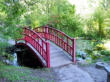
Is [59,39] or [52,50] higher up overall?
[59,39]

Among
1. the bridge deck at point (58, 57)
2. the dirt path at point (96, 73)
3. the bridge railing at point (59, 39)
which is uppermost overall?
the bridge railing at point (59, 39)

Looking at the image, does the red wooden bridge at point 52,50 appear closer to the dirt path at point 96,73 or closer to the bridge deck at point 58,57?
the bridge deck at point 58,57

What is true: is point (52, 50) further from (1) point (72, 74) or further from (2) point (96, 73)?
(2) point (96, 73)

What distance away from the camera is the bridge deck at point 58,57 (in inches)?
187

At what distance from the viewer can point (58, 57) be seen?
519cm

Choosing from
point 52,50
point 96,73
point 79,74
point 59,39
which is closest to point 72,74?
point 79,74

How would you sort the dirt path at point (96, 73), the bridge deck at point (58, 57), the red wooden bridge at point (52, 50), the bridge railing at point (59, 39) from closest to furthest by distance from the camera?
the dirt path at point (96, 73), the red wooden bridge at point (52, 50), the bridge deck at point (58, 57), the bridge railing at point (59, 39)

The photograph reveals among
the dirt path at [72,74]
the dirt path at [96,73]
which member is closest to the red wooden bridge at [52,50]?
the dirt path at [72,74]

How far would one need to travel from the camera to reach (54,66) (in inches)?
179

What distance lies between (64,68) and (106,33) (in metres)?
5.90

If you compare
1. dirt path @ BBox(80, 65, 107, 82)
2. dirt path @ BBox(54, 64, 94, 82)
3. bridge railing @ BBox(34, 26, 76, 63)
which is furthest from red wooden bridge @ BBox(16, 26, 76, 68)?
dirt path @ BBox(80, 65, 107, 82)

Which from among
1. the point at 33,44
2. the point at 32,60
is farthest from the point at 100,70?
the point at 32,60

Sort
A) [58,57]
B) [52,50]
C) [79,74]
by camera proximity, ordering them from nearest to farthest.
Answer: [79,74], [58,57], [52,50]

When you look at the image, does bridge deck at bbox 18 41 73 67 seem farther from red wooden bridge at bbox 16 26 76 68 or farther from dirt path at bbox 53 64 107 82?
dirt path at bbox 53 64 107 82
